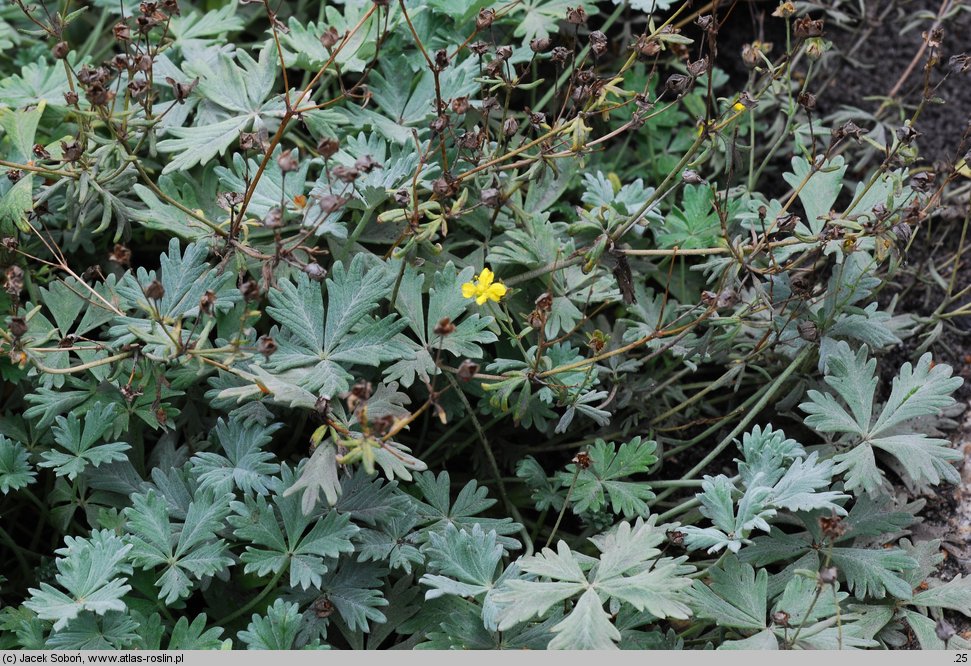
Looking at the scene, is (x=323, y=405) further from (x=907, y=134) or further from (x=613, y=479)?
(x=907, y=134)

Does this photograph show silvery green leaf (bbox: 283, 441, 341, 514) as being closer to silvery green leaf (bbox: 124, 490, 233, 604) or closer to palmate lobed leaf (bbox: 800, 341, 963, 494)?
silvery green leaf (bbox: 124, 490, 233, 604)

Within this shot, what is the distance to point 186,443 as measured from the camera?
2035 millimetres

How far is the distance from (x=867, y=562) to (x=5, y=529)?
1.85 m

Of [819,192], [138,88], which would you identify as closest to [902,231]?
[819,192]

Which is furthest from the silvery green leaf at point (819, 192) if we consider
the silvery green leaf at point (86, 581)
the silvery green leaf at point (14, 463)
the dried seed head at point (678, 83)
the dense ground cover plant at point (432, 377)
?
the silvery green leaf at point (14, 463)

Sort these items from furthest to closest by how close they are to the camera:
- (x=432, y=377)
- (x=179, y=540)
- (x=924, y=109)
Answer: (x=924, y=109) < (x=432, y=377) < (x=179, y=540)

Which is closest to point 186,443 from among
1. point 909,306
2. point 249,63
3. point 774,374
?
point 249,63

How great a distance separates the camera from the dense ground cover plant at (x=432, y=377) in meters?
1.69

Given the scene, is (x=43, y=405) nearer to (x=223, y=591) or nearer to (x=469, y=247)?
(x=223, y=591)

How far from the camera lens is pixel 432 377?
197 centimetres

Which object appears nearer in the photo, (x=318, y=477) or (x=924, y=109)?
(x=318, y=477)

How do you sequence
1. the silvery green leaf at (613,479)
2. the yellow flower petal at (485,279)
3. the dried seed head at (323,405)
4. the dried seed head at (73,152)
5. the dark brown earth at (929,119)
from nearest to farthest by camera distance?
the dried seed head at (323,405) < the yellow flower petal at (485,279) < the dried seed head at (73,152) < the silvery green leaf at (613,479) < the dark brown earth at (929,119)

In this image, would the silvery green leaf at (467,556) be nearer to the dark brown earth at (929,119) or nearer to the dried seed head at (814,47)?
the dark brown earth at (929,119)

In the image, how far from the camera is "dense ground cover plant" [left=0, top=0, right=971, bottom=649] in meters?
1.69
